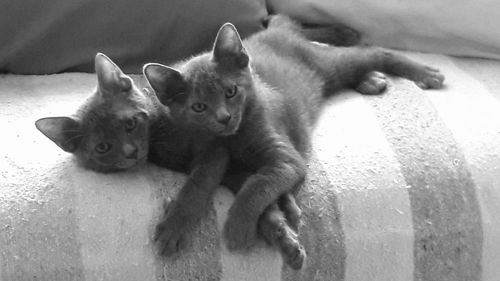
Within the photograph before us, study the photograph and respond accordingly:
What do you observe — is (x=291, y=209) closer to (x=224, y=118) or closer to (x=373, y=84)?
(x=224, y=118)

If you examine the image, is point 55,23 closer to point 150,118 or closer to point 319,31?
point 150,118

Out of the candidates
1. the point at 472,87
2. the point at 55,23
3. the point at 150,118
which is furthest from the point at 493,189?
the point at 55,23

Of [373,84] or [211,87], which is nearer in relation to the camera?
[211,87]

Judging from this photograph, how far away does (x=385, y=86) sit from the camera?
1.62 metres

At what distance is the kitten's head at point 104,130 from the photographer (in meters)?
1.29

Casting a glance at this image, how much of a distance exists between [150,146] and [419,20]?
2.70ft

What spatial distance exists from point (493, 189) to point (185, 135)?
0.62 metres

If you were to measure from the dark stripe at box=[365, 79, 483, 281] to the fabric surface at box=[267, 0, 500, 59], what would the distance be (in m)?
0.45

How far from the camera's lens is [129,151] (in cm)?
128

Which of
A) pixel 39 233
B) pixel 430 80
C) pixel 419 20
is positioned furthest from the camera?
pixel 419 20

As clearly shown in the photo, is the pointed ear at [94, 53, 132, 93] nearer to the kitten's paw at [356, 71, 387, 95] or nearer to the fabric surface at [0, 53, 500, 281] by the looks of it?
the fabric surface at [0, 53, 500, 281]

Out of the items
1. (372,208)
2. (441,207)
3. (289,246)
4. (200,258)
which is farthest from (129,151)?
(441,207)

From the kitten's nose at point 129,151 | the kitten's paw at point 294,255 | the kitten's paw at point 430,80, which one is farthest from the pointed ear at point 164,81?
the kitten's paw at point 430,80

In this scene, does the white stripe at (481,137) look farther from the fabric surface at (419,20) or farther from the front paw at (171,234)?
the front paw at (171,234)
